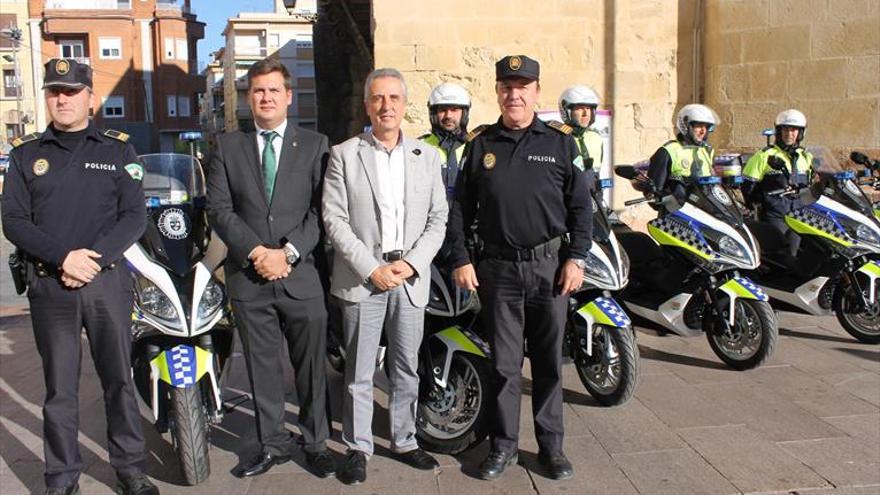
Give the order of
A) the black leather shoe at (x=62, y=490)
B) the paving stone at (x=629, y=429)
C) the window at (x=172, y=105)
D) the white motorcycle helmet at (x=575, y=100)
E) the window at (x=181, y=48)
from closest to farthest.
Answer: the black leather shoe at (x=62, y=490), the paving stone at (x=629, y=429), the white motorcycle helmet at (x=575, y=100), the window at (x=172, y=105), the window at (x=181, y=48)

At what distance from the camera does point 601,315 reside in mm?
4422

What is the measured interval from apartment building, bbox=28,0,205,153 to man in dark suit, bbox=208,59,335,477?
173 feet

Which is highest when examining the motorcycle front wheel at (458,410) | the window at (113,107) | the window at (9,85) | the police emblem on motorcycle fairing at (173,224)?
the window at (9,85)

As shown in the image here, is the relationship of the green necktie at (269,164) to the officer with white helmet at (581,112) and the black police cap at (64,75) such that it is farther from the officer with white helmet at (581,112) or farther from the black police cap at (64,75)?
the officer with white helmet at (581,112)

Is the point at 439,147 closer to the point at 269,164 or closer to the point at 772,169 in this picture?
the point at 269,164

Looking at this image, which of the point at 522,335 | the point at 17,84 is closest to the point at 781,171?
the point at 522,335

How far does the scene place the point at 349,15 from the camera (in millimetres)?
15258

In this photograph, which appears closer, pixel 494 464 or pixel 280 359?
pixel 494 464

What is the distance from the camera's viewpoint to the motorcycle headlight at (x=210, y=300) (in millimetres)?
3646

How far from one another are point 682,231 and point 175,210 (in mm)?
3275

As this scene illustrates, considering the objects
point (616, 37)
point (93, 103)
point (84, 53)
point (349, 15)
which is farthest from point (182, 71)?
point (93, 103)

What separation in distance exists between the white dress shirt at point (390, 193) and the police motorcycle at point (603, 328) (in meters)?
1.32

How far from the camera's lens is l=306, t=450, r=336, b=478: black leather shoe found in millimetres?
3773

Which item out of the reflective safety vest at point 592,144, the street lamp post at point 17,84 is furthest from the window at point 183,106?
the reflective safety vest at point 592,144
